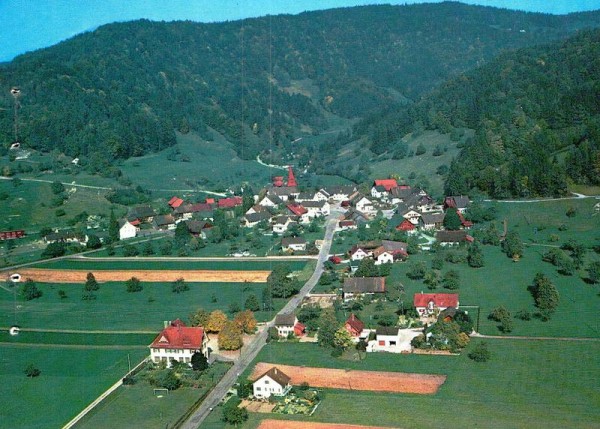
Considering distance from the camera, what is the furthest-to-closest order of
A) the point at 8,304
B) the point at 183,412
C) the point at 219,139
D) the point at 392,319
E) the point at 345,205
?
the point at 219,139
the point at 345,205
the point at 8,304
the point at 392,319
the point at 183,412

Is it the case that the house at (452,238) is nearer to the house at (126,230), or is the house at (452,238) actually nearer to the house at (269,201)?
the house at (269,201)

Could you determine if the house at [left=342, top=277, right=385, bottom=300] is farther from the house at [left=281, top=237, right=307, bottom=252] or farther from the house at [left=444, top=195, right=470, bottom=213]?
the house at [left=444, top=195, right=470, bottom=213]

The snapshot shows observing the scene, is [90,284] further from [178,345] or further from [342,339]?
[342,339]

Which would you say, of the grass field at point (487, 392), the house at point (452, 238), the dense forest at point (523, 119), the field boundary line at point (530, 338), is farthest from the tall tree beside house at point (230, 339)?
the dense forest at point (523, 119)

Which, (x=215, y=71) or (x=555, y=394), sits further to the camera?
(x=215, y=71)

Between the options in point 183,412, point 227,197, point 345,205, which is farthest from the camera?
point 227,197

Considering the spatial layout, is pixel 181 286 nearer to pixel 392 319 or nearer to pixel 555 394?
pixel 392 319

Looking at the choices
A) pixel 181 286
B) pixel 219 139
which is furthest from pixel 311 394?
pixel 219 139
